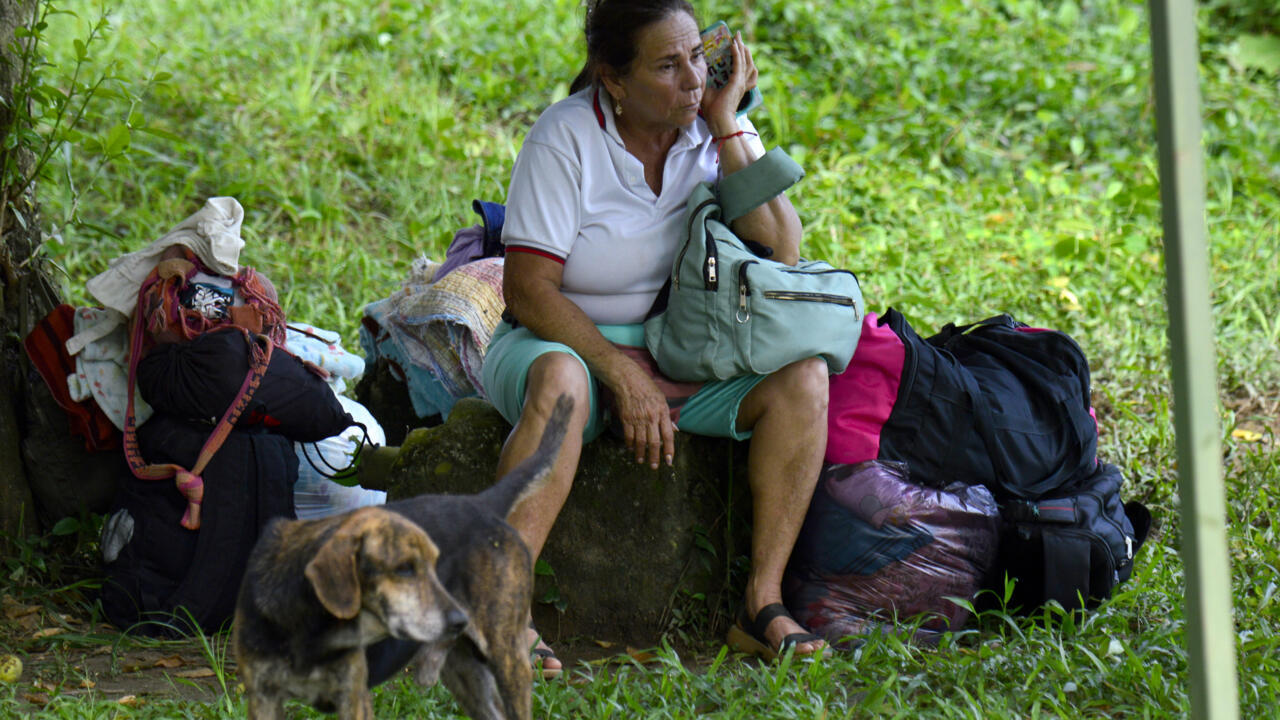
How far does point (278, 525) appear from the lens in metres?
2.06

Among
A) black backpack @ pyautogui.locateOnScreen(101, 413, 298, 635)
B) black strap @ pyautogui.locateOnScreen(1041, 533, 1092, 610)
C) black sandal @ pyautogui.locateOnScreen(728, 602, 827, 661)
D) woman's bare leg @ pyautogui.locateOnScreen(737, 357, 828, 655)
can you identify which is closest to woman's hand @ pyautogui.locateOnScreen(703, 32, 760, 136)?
woman's bare leg @ pyautogui.locateOnScreen(737, 357, 828, 655)

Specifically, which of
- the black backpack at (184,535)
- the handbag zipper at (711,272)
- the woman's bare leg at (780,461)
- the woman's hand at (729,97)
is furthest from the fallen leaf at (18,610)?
the woman's hand at (729,97)

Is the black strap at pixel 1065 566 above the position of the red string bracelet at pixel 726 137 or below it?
below

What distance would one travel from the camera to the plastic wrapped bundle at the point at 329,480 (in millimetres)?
4039

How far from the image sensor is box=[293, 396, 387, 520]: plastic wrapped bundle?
4039 millimetres

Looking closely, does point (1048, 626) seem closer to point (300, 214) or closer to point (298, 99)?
point (300, 214)

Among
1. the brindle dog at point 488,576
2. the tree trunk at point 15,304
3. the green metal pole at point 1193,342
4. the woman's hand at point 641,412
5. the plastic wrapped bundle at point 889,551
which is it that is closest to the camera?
the green metal pole at point 1193,342

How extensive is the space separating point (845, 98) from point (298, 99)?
330 centimetres

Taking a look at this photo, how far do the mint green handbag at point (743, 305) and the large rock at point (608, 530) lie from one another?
38 centimetres

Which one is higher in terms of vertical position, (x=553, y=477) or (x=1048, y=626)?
(x=553, y=477)

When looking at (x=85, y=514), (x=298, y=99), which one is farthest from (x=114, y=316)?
(x=298, y=99)

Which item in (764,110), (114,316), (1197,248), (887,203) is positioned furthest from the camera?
(764,110)

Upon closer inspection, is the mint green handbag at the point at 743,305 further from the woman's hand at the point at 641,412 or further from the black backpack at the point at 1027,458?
the black backpack at the point at 1027,458

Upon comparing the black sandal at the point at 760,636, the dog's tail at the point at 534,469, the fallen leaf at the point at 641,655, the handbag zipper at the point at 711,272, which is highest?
the handbag zipper at the point at 711,272
